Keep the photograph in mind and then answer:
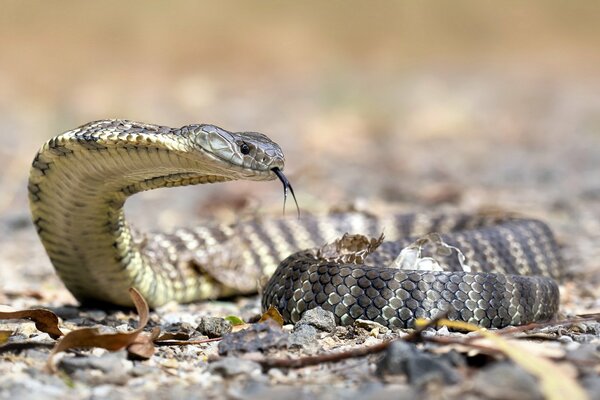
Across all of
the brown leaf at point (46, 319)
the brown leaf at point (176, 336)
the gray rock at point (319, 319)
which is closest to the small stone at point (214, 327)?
the brown leaf at point (176, 336)

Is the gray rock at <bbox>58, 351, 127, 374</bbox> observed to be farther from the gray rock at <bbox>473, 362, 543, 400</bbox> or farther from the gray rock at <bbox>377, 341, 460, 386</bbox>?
the gray rock at <bbox>473, 362, 543, 400</bbox>

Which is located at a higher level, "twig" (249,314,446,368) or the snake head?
the snake head

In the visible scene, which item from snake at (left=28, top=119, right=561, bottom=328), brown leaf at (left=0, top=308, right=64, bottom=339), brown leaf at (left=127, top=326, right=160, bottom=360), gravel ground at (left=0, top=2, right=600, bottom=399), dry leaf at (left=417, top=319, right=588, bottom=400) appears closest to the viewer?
dry leaf at (left=417, top=319, right=588, bottom=400)

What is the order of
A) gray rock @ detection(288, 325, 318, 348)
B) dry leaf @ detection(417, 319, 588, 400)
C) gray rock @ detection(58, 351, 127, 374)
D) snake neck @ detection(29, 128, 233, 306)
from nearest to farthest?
dry leaf @ detection(417, 319, 588, 400) < gray rock @ detection(58, 351, 127, 374) < gray rock @ detection(288, 325, 318, 348) < snake neck @ detection(29, 128, 233, 306)

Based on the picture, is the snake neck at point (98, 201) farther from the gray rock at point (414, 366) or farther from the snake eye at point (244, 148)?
the gray rock at point (414, 366)

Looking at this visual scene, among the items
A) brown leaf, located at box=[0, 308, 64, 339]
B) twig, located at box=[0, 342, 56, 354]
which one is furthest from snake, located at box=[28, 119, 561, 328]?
twig, located at box=[0, 342, 56, 354]

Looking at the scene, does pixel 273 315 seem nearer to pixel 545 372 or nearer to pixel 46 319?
pixel 46 319

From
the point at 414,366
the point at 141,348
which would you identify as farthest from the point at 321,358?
the point at 141,348
